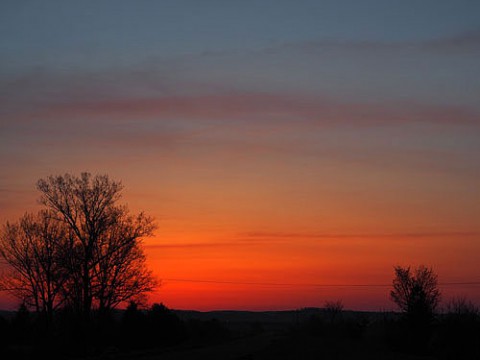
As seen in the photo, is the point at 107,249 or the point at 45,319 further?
the point at 45,319

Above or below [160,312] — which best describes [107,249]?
above

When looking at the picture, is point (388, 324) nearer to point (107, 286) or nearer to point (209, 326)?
point (209, 326)

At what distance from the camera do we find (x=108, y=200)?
5278cm

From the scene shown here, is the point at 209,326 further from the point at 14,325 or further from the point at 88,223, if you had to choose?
the point at 88,223

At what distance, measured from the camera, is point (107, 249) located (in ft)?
178

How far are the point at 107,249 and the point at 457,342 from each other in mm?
27559

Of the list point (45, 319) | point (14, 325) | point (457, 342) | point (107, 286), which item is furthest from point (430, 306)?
point (14, 325)

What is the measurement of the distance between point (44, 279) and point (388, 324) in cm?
3892

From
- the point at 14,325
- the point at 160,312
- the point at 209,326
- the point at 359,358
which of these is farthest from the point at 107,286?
the point at 209,326

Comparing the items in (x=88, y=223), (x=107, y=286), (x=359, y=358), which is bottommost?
(x=359, y=358)

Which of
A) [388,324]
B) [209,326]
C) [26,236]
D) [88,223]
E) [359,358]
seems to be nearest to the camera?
[359,358]

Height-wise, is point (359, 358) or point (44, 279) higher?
point (44, 279)

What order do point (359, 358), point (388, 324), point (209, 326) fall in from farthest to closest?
point (209, 326), point (388, 324), point (359, 358)

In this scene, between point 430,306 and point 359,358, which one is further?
point 430,306
